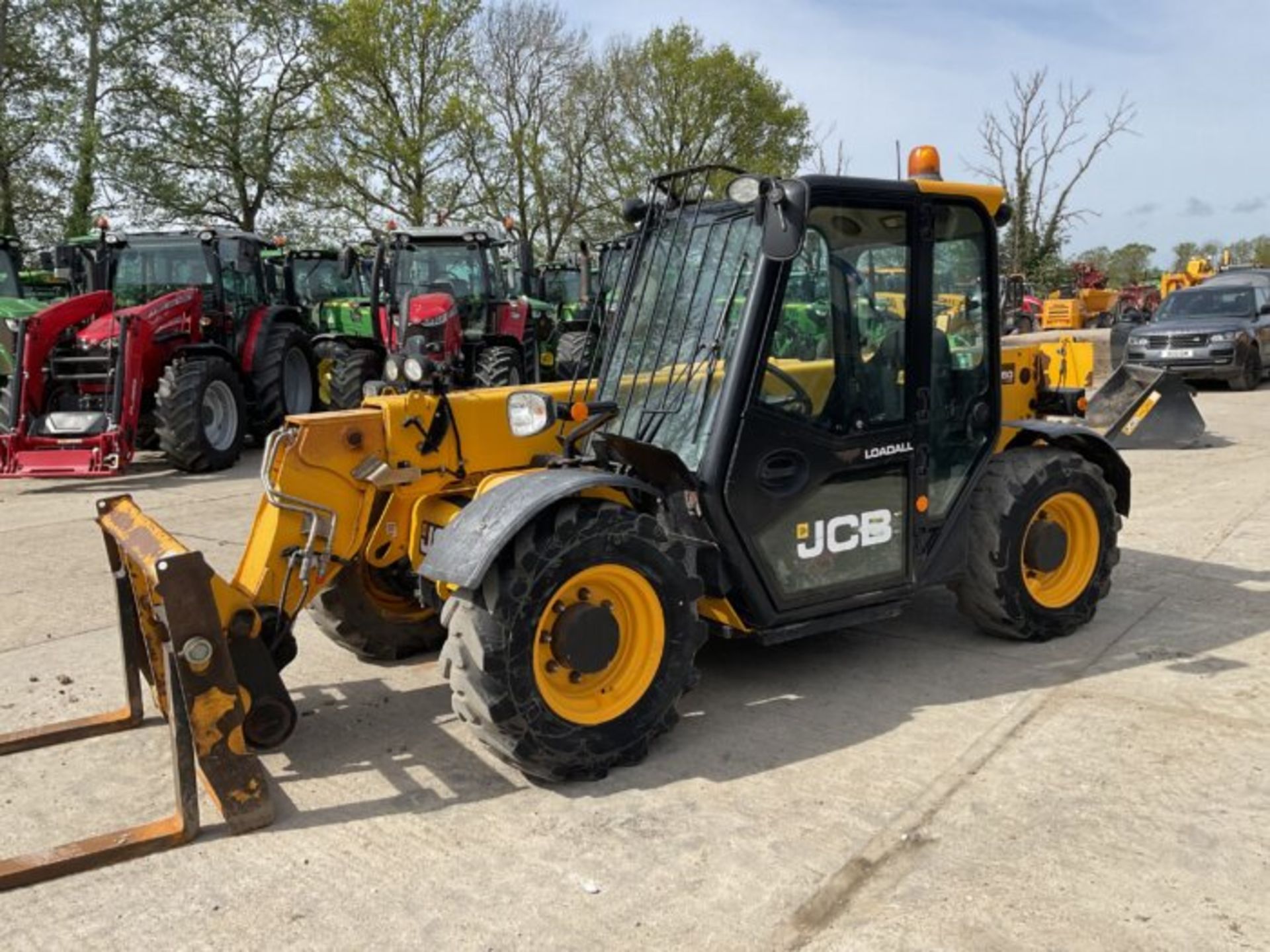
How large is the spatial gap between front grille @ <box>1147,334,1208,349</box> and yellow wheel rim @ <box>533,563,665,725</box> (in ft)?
52.6

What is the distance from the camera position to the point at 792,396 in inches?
163

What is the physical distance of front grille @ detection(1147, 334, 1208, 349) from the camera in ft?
55.2

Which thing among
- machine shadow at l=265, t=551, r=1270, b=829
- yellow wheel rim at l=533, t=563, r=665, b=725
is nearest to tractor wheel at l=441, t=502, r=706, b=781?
yellow wheel rim at l=533, t=563, r=665, b=725

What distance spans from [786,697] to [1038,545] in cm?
150

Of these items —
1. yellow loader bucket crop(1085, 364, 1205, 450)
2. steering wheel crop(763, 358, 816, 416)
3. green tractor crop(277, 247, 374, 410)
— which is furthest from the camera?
green tractor crop(277, 247, 374, 410)

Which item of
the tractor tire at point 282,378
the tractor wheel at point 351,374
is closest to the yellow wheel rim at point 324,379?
the tractor tire at point 282,378

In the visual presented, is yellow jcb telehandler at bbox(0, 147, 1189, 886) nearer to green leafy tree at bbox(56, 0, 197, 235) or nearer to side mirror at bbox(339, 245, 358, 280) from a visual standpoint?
side mirror at bbox(339, 245, 358, 280)

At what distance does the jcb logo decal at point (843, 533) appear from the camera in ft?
14.0

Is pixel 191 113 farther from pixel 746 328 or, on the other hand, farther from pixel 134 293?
pixel 746 328

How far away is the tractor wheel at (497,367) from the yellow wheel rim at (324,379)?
7.53ft

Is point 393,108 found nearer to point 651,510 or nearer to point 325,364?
point 325,364

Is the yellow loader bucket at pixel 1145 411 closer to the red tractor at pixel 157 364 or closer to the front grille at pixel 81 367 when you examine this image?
the red tractor at pixel 157 364

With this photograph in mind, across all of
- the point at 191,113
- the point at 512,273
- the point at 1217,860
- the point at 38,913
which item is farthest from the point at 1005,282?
the point at 191,113

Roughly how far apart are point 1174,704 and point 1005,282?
2.52 metres
